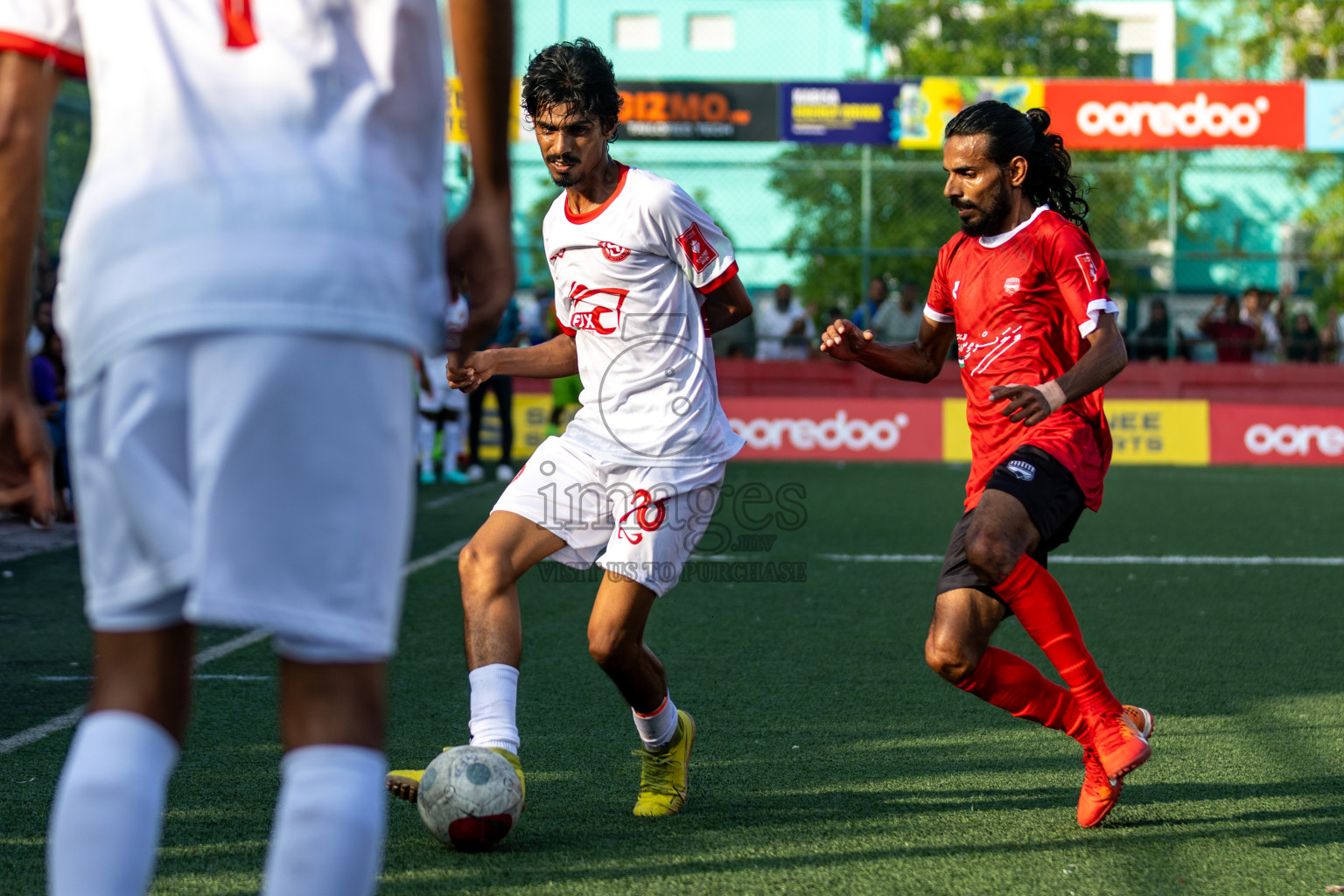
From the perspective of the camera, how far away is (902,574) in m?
8.25

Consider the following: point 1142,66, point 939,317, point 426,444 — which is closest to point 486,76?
point 939,317

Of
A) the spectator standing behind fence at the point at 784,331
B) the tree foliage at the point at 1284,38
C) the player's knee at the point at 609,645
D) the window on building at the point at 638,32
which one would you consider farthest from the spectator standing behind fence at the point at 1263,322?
the window on building at the point at 638,32

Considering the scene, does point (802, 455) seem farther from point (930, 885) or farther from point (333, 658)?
point (333, 658)

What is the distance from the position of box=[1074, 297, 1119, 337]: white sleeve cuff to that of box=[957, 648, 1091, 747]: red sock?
2.92ft

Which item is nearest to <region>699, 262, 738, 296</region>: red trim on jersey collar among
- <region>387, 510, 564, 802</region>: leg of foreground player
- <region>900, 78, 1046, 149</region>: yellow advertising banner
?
<region>387, 510, 564, 802</region>: leg of foreground player

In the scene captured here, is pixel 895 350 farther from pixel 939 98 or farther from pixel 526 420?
pixel 939 98

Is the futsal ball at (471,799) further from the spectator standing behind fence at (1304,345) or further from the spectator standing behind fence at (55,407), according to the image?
the spectator standing behind fence at (1304,345)

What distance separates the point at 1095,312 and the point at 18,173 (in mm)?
2835

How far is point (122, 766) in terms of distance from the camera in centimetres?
159

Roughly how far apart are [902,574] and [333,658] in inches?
272

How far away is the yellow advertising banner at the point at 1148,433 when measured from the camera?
53.8 ft

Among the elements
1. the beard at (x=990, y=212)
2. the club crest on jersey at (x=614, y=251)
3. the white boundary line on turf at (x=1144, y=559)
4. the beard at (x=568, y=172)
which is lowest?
the white boundary line on turf at (x=1144, y=559)

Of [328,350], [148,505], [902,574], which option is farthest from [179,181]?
A: [902,574]

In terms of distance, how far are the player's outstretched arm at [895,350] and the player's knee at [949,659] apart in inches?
30.2
